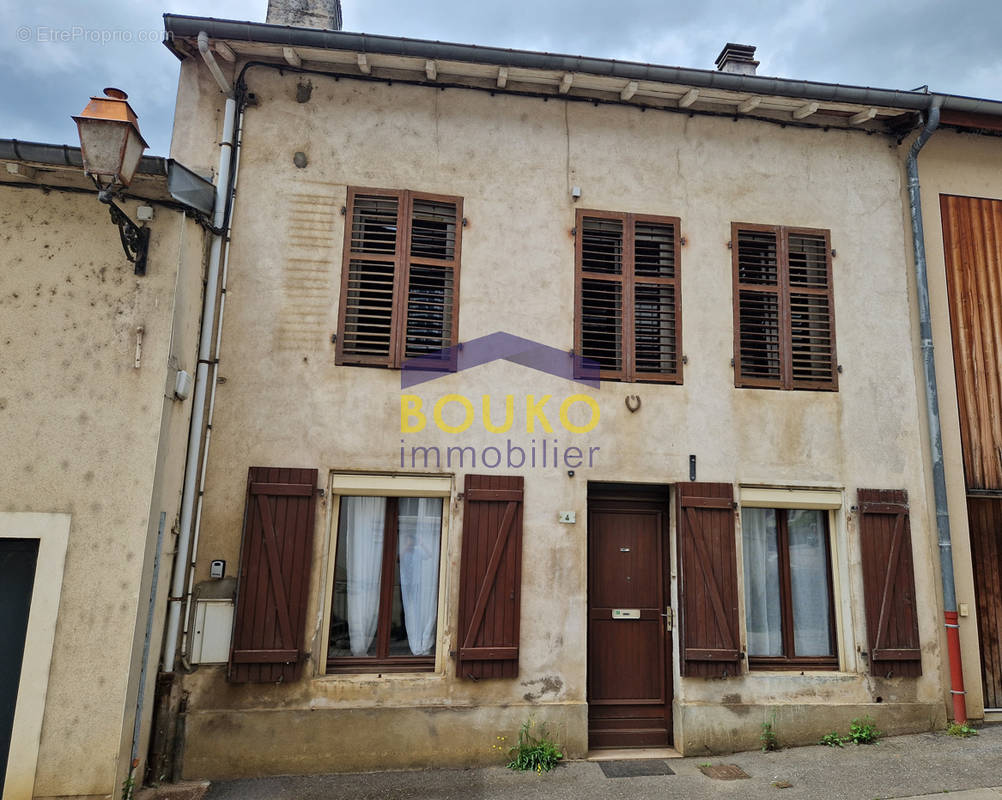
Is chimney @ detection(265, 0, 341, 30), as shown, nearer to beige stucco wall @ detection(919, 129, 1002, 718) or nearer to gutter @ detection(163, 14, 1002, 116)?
gutter @ detection(163, 14, 1002, 116)

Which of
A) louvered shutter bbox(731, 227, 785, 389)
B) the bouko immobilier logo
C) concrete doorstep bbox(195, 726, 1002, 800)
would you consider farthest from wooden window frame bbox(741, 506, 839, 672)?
the bouko immobilier logo

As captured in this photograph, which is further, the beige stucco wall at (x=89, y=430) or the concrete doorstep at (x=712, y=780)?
the concrete doorstep at (x=712, y=780)

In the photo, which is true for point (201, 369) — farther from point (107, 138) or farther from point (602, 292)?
point (602, 292)

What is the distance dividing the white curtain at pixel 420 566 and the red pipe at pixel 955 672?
4.79 m

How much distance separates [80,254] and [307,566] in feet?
9.72

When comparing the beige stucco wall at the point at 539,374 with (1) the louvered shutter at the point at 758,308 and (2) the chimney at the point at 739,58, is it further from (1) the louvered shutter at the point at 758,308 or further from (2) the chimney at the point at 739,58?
(2) the chimney at the point at 739,58

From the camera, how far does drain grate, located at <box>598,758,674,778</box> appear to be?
5273mm

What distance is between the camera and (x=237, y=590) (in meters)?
5.30

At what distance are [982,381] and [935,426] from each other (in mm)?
870

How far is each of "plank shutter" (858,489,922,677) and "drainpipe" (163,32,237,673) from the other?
19.8ft

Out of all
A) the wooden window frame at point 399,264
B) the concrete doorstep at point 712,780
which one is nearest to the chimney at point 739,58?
the wooden window frame at point 399,264

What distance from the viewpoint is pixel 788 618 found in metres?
6.13

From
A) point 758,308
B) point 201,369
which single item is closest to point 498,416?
point 201,369

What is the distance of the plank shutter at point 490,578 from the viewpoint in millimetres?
5465
